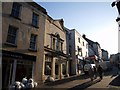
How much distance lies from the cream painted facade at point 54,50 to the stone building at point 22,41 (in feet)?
5.88

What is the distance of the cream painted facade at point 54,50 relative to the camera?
2373cm

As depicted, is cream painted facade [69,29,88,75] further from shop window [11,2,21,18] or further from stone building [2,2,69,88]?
shop window [11,2,21,18]

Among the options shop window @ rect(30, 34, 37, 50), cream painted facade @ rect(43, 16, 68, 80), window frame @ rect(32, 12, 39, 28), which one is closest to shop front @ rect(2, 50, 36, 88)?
shop window @ rect(30, 34, 37, 50)

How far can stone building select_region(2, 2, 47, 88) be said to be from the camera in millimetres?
16953

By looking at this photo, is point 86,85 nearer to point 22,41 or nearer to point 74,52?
point 22,41

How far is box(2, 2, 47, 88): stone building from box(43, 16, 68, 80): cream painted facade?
1.79 m

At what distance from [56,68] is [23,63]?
8.63m

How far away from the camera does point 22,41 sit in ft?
62.1

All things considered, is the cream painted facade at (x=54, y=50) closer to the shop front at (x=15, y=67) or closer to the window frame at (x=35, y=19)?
the window frame at (x=35, y=19)

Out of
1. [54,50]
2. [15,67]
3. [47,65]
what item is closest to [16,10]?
[15,67]

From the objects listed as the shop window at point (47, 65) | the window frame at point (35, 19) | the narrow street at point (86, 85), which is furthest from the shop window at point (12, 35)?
the shop window at point (47, 65)

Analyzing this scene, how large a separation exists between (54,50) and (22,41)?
7.53 meters

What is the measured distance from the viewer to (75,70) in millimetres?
36312

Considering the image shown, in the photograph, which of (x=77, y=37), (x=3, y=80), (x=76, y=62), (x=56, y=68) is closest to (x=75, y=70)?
(x=76, y=62)
